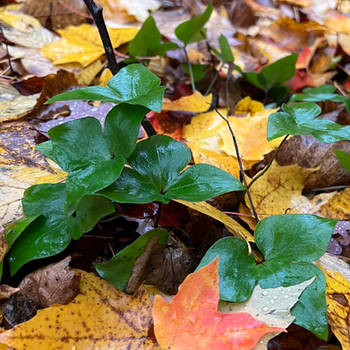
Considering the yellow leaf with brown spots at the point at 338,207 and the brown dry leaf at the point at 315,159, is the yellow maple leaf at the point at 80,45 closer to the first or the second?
the brown dry leaf at the point at 315,159

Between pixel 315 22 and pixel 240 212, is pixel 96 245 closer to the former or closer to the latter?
pixel 240 212

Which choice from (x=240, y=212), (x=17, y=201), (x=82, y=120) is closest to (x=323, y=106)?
(x=240, y=212)

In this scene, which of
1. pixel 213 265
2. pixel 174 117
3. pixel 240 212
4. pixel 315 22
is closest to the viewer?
pixel 213 265

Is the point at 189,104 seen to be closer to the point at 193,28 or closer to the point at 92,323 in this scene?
the point at 193,28

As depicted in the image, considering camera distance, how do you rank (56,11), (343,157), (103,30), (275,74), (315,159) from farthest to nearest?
(56,11)
(275,74)
(315,159)
(343,157)
(103,30)

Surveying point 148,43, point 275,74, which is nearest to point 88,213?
point 148,43
